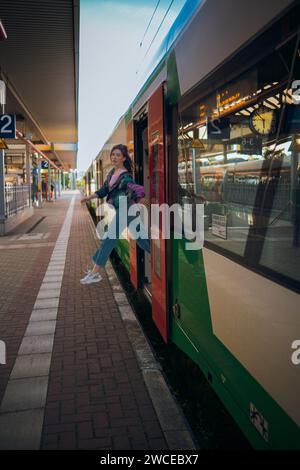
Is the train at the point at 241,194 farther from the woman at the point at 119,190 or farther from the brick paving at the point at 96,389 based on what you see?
the woman at the point at 119,190

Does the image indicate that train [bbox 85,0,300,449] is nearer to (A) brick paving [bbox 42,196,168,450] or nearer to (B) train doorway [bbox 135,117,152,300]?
(A) brick paving [bbox 42,196,168,450]

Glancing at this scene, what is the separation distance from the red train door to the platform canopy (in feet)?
19.3

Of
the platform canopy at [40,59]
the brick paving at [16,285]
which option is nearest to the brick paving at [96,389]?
the brick paving at [16,285]

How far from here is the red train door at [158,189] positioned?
4.03m

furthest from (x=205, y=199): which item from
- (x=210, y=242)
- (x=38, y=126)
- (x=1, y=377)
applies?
(x=38, y=126)

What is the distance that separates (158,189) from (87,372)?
1.77m

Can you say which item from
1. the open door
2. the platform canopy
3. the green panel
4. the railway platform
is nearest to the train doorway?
the open door

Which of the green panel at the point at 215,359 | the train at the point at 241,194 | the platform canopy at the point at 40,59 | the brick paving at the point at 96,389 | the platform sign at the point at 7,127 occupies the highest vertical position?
the platform canopy at the point at 40,59

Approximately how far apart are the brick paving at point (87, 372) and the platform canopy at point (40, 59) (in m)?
5.64

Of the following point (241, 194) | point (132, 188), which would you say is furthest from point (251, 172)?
point (132, 188)

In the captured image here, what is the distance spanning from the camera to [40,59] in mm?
13188

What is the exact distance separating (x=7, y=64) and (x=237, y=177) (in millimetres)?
12814

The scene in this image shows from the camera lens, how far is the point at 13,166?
38469 millimetres
